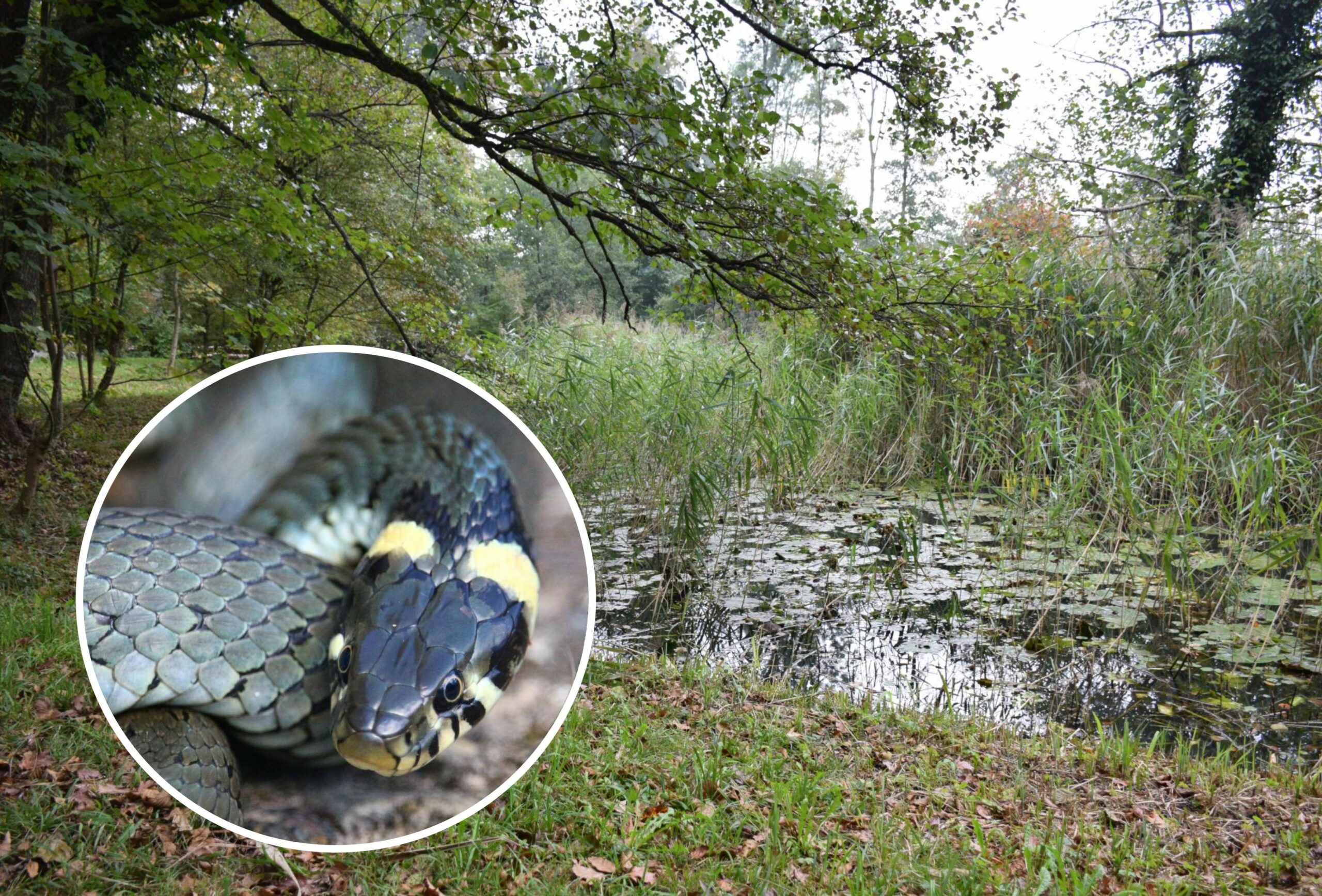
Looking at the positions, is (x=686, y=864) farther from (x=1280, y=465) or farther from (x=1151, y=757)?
(x=1280, y=465)

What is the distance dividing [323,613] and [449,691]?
0.50ft

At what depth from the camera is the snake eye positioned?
661 millimetres

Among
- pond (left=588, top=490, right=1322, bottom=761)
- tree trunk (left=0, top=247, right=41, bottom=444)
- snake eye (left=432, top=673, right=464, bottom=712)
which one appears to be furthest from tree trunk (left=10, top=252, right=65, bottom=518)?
snake eye (left=432, top=673, right=464, bottom=712)

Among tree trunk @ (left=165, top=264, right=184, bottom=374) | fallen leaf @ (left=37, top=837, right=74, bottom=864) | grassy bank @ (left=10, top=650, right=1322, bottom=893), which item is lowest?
grassy bank @ (left=10, top=650, right=1322, bottom=893)

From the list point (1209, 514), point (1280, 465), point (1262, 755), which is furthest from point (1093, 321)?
point (1262, 755)

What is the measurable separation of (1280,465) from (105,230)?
7.82 metres

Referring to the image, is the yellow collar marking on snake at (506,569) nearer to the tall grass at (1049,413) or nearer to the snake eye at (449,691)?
the snake eye at (449,691)

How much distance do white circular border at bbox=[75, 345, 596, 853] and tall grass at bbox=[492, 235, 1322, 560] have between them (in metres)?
3.65

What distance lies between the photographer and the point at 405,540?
29.9 inches

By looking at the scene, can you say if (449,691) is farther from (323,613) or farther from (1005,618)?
(1005,618)

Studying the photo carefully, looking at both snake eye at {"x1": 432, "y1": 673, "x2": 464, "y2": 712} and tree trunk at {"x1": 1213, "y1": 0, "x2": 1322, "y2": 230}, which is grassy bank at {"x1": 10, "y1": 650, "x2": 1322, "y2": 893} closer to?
snake eye at {"x1": 432, "y1": 673, "x2": 464, "y2": 712}

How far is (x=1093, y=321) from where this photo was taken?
6.86 metres

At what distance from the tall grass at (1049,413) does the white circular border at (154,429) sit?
3.65 meters

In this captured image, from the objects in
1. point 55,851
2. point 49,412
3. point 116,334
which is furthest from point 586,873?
point 116,334
